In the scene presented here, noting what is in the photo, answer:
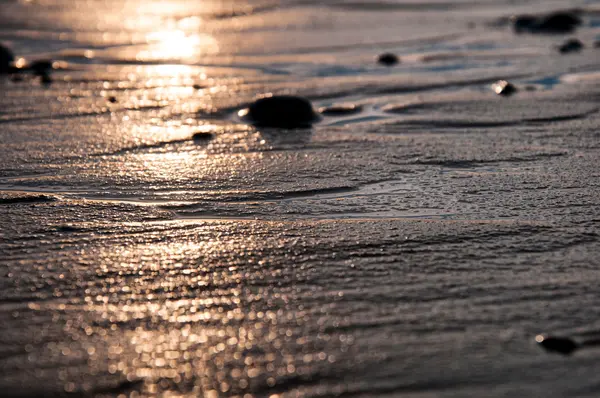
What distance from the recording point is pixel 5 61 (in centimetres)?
889

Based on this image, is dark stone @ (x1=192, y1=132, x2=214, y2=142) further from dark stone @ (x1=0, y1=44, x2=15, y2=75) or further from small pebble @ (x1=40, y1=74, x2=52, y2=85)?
dark stone @ (x1=0, y1=44, x2=15, y2=75)

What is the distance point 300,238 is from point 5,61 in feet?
20.5

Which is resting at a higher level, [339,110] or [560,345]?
[339,110]

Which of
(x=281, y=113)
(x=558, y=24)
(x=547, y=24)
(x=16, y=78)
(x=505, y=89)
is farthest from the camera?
(x=547, y=24)

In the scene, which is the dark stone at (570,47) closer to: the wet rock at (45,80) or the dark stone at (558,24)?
the dark stone at (558,24)

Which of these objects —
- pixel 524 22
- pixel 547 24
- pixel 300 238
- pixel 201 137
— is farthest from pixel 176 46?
pixel 300 238

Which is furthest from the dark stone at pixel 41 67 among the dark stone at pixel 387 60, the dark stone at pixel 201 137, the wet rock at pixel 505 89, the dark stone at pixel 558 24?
the dark stone at pixel 558 24

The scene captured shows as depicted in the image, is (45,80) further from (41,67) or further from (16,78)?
(41,67)

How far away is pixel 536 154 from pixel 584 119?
1172 mm

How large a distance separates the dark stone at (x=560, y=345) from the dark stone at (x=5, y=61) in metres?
7.06

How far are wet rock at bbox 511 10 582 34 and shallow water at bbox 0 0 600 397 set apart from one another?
4.15 meters

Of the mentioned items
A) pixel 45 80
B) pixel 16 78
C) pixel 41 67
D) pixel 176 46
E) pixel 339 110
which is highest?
pixel 176 46

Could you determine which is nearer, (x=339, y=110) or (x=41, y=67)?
(x=339, y=110)

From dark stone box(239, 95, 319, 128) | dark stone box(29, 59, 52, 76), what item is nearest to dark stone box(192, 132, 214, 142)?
dark stone box(239, 95, 319, 128)
